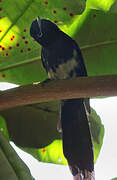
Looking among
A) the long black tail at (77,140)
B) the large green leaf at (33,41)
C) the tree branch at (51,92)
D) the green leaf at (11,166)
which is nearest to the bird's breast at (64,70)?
the long black tail at (77,140)

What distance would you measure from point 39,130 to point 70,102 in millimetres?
442

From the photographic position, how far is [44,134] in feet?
8.16

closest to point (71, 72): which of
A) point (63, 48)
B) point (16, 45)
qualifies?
point (63, 48)

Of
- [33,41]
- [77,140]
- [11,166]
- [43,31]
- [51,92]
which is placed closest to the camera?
[51,92]

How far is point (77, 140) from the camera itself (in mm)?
2303

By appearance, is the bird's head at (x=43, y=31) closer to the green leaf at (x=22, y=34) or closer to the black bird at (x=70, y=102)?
the black bird at (x=70, y=102)

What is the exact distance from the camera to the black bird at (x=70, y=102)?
2.15 m

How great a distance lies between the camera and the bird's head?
2501 mm

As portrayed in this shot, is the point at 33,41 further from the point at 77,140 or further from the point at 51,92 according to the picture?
the point at 51,92

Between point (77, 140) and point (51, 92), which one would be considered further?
point (77, 140)

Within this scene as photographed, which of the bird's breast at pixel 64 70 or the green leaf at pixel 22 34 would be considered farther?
the bird's breast at pixel 64 70

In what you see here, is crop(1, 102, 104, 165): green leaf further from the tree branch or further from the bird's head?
the tree branch

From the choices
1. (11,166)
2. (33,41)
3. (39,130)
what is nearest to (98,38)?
(33,41)

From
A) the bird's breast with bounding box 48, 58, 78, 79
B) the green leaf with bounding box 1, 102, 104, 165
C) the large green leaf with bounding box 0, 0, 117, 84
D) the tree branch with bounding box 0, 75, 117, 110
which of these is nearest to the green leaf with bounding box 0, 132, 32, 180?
the tree branch with bounding box 0, 75, 117, 110
